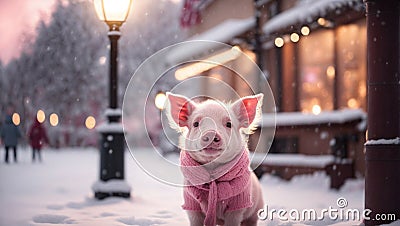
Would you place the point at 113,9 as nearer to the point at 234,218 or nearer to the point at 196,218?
the point at 196,218

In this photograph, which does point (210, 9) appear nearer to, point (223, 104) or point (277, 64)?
point (277, 64)

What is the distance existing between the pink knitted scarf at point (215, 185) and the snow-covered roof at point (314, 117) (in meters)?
7.52

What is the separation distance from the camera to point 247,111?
201 inches

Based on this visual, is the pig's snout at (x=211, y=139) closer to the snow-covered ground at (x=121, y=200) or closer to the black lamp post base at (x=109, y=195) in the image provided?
the snow-covered ground at (x=121, y=200)

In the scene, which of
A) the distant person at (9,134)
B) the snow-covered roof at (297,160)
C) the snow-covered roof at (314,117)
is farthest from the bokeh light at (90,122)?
the snow-covered roof at (297,160)

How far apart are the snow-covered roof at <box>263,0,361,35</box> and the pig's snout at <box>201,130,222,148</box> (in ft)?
24.8

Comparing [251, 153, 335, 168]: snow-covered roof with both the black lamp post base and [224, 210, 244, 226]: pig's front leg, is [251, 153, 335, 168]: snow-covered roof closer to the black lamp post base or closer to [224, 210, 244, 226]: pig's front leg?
the black lamp post base

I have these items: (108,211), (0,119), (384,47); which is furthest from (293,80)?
(0,119)

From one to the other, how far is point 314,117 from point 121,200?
5898mm

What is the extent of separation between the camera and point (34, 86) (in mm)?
36344

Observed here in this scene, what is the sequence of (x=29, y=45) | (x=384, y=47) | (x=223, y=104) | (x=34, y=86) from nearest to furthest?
(x=223, y=104), (x=384, y=47), (x=29, y=45), (x=34, y=86)

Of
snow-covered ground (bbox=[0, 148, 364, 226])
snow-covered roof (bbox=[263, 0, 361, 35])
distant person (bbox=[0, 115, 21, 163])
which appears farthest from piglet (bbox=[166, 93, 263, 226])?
distant person (bbox=[0, 115, 21, 163])

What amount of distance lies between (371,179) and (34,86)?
108 feet

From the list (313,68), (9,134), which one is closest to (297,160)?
(313,68)
